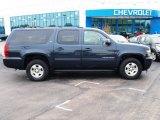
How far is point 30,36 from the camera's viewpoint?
9.52 metres

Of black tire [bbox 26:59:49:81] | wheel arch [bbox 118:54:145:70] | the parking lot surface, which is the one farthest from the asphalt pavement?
wheel arch [bbox 118:54:145:70]

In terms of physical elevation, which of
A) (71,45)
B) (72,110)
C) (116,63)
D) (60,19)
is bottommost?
(72,110)

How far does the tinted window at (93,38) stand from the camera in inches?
369

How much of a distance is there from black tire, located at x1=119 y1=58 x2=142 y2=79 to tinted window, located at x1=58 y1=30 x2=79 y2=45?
181 cm

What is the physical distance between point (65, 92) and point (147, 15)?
37.2m

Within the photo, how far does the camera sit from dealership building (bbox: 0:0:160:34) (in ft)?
138

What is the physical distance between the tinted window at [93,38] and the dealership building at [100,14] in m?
31.6

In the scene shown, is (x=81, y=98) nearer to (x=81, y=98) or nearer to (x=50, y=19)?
(x=81, y=98)

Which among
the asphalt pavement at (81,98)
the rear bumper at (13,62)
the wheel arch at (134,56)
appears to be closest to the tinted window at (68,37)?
the asphalt pavement at (81,98)

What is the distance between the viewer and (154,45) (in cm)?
1479

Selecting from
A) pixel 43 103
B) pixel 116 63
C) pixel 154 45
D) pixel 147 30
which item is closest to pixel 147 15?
pixel 147 30

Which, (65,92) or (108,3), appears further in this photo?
(108,3)

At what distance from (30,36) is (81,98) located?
11.5 ft

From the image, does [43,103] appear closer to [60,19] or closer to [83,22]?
[83,22]
